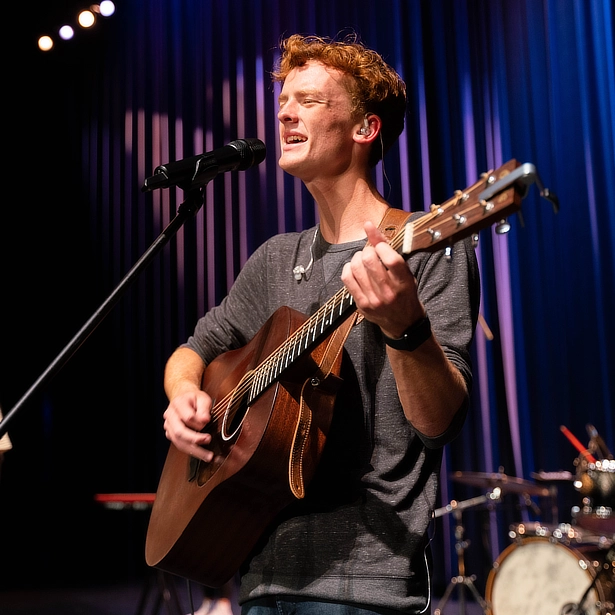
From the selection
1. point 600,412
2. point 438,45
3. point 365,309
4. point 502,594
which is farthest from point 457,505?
point 365,309

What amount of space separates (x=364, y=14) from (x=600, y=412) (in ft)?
11.9

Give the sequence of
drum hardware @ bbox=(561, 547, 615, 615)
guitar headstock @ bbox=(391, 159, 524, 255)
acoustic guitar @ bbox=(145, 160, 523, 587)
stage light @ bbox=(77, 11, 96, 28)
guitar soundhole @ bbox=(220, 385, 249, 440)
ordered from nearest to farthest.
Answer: guitar headstock @ bbox=(391, 159, 524, 255) → acoustic guitar @ bbox=(145, 160, 523, 587) → guitar soundhole @ bbox=(220, 385, 249, 440) → drum hardware @ bbox=(561, 547, 615, 615) → stage light @ bbox=(77, 11, 96, 28)

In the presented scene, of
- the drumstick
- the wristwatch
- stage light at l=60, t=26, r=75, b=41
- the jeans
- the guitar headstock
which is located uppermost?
stage light at l=60, t=26, r=75, b=41

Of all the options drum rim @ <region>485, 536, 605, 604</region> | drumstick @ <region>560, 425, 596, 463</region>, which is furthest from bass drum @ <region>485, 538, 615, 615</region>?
drumstick @ <region>560, 425, 596, 463</region>

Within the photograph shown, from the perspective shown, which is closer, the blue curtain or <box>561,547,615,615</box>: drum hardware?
<box>561,547,615,615</box>: drum hardware

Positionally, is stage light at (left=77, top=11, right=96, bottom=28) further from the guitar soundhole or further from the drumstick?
the guitar soundhole

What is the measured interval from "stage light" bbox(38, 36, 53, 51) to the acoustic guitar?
612cm

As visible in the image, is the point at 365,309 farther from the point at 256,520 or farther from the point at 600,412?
the point at 600,412

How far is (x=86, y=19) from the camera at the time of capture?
269 inches

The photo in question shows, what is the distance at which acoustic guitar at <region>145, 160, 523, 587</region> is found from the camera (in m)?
1.36

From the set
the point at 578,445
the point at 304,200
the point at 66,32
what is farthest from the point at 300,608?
the point at 66,32

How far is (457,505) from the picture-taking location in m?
4.75

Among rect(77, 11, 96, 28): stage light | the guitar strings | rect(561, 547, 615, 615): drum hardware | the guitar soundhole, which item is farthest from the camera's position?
rect(77, 11, 96, 28): stage light

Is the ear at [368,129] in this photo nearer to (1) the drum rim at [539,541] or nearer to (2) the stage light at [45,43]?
(1) the drum rim at [539,541]
